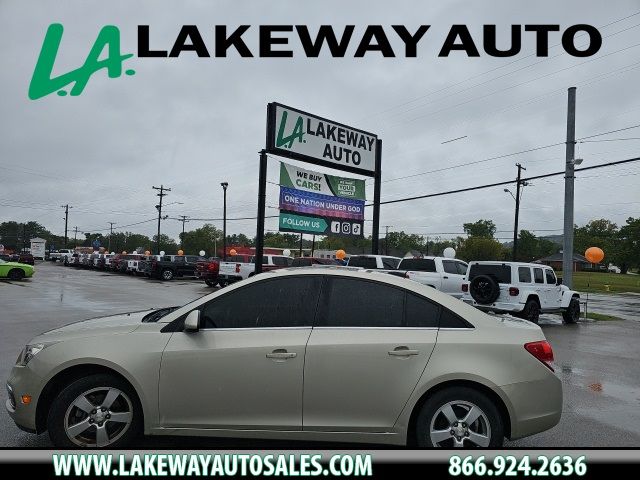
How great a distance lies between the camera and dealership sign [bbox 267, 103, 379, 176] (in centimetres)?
1723

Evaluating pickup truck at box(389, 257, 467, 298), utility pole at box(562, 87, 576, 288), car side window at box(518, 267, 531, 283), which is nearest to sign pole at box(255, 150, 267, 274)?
pickup truck at box(389, 257, 467, 298)

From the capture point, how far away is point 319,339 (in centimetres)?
383

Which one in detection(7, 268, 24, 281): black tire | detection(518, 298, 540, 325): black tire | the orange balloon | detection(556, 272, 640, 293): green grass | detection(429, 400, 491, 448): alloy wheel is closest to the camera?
detection(429, 400, 491, 448): alloy wheel

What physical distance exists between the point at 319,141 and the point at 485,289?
824 cm

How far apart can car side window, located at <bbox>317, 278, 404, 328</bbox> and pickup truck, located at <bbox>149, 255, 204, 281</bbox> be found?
2890cm

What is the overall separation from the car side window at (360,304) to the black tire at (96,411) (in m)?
1.60

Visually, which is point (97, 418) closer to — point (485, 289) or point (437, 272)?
point (485, 289)

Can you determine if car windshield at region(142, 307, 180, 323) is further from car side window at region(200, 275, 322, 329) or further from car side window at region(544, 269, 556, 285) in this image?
car side window at region(544, 269, 556, 285)

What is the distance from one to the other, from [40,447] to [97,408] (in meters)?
0.73

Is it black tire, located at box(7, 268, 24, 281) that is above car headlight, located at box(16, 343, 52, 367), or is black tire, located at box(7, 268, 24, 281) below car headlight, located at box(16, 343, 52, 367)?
below

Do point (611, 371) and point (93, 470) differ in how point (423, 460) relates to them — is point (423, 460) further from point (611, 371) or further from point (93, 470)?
point (611, 371)

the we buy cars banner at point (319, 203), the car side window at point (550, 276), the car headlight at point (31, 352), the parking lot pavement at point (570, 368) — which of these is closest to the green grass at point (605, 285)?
the we buy cars banner at point (319, 203)

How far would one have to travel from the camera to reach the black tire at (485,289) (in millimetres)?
13950

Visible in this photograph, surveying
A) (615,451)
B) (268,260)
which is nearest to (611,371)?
(615,451)
